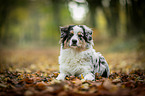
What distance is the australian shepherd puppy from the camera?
4.72 meters

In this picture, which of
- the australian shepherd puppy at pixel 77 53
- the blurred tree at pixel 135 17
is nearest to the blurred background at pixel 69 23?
the blurred tree at pixel 135 17

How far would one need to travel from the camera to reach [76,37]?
4699 millimetres

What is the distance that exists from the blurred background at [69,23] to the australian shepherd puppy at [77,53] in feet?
15.7

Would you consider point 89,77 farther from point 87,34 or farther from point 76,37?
point 87,34

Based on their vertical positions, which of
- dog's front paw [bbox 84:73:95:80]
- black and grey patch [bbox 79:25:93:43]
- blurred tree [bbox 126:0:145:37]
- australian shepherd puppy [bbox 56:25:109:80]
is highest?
blurred tree [bbox 126:0:145:37]

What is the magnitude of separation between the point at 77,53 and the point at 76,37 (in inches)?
20.5

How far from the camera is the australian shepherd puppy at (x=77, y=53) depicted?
186 inches

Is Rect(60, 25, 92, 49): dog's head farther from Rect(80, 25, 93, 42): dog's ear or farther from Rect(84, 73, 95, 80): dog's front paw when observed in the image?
Rect(84, 73, 95, 80): dog's front paw

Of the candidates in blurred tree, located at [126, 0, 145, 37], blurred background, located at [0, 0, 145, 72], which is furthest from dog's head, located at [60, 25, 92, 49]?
blurred tree, located at [126, 0, 145, 37]

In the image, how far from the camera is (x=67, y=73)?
4.97 meters

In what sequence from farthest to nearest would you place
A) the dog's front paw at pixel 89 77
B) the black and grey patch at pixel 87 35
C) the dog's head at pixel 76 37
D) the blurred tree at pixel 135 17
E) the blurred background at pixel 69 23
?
the blurred background at pixel 69 23 → the blurred tree at pixel 135 17 → the black and grey patch at pixel 87 35 → the dog's head at pixel 76 37 → the dog's front paw at pixel 89 77

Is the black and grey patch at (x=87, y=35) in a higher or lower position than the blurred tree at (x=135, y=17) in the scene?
lower

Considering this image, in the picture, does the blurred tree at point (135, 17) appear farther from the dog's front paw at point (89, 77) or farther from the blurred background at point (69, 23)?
the dog's front paw at point (89, 77)

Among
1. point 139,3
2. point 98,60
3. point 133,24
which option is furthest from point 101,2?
point 98,60
